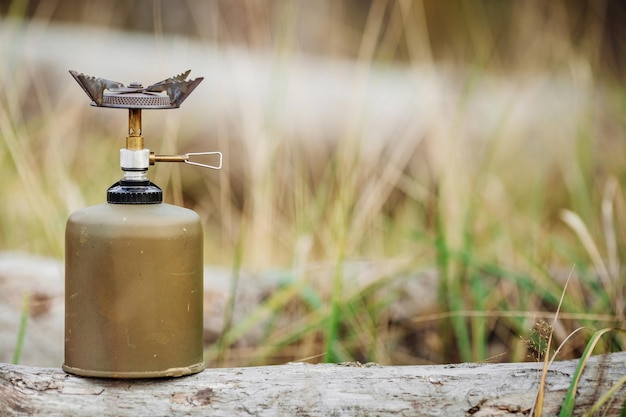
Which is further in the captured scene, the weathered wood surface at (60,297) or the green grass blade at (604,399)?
the weathered wood surface at (60,297)

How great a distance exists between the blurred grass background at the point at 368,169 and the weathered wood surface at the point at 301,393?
136 mm

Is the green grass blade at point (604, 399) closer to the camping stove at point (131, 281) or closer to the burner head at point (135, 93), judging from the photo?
the camping stove at point (131, 281)

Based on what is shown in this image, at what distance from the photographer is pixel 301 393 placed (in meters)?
1.28

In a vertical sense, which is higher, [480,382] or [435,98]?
[435,98]

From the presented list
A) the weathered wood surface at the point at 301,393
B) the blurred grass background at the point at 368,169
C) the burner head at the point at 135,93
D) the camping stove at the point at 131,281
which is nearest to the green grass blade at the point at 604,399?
the weathered wood surface at the point at 301,393

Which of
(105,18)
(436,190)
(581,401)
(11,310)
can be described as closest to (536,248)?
(436,190)

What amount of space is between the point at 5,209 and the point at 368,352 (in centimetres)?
128

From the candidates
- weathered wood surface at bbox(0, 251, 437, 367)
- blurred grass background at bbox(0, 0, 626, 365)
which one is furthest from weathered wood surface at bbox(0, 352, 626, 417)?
weathered wood surface at bbox(0, 251, 437, 367)

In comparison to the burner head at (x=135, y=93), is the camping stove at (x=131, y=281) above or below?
below

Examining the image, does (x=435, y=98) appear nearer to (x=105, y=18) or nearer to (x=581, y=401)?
(x=581, y=401)

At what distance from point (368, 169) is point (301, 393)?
143 cm

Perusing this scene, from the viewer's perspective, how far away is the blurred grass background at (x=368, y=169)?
2016 mm

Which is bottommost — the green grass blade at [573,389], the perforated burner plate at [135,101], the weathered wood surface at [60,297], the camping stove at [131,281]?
the weathered wood surface at [60,297]

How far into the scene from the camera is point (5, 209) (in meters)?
2.67
